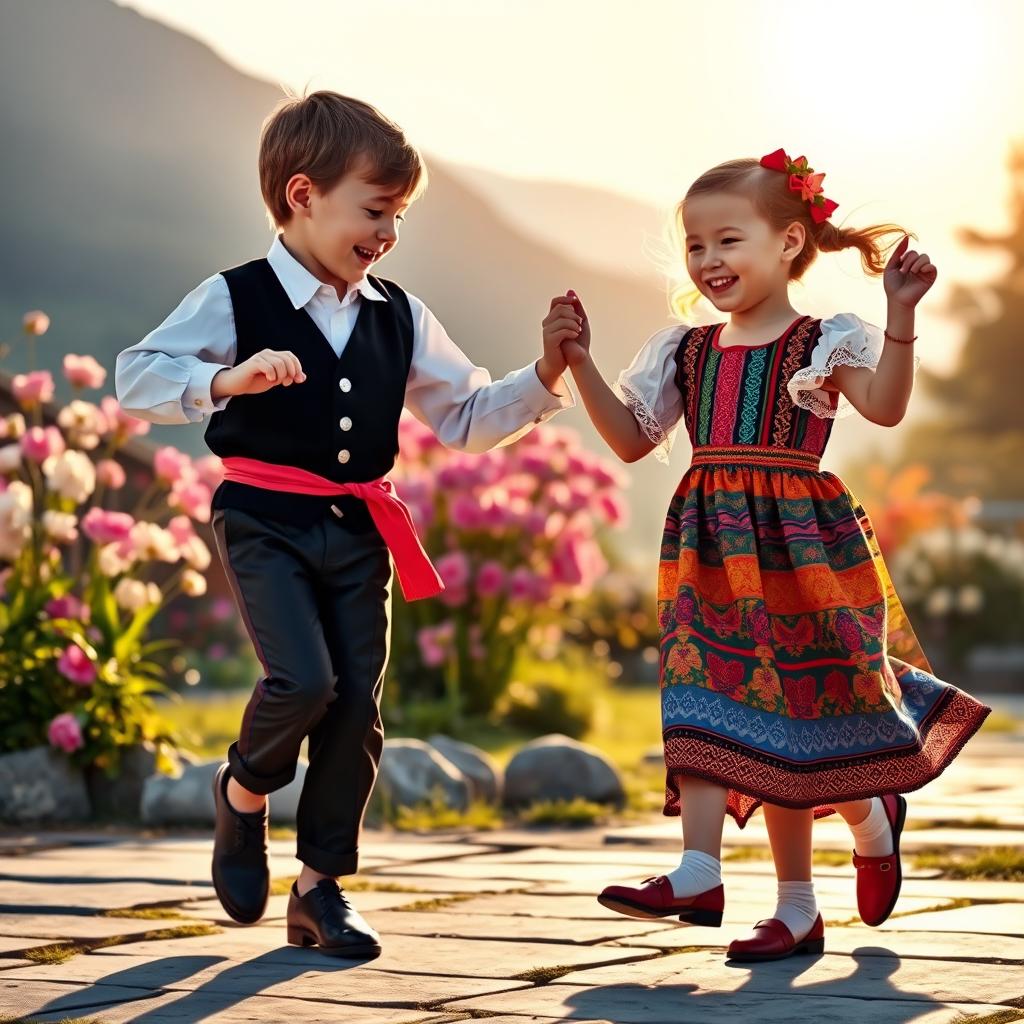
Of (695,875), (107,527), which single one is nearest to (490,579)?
(107,527)

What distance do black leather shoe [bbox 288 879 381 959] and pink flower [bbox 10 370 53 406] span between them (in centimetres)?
317

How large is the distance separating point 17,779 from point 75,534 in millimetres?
819

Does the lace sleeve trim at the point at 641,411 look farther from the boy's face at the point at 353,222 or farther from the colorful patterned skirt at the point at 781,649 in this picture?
the boy's face at the point at 353,222

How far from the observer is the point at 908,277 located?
10.2ft

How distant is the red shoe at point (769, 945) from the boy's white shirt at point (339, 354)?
3.45 ft

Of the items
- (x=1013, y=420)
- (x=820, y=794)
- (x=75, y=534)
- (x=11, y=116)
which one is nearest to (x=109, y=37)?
(x=11, y=116)

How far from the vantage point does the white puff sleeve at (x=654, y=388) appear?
3.39 m

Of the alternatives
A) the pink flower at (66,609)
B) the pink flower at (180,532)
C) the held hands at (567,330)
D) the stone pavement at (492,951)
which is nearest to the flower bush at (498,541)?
the pink flower at (180,532)

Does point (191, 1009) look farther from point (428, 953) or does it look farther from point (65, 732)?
point (65, 732)

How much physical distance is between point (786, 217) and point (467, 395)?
0.69m

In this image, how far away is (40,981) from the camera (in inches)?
108

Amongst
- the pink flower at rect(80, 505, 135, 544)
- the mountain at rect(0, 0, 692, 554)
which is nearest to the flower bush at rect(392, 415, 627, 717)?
the pink flower at rect(80, 505, 135, 544)

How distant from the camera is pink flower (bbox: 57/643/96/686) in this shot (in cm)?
550

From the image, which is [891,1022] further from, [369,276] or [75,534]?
[75,534]
